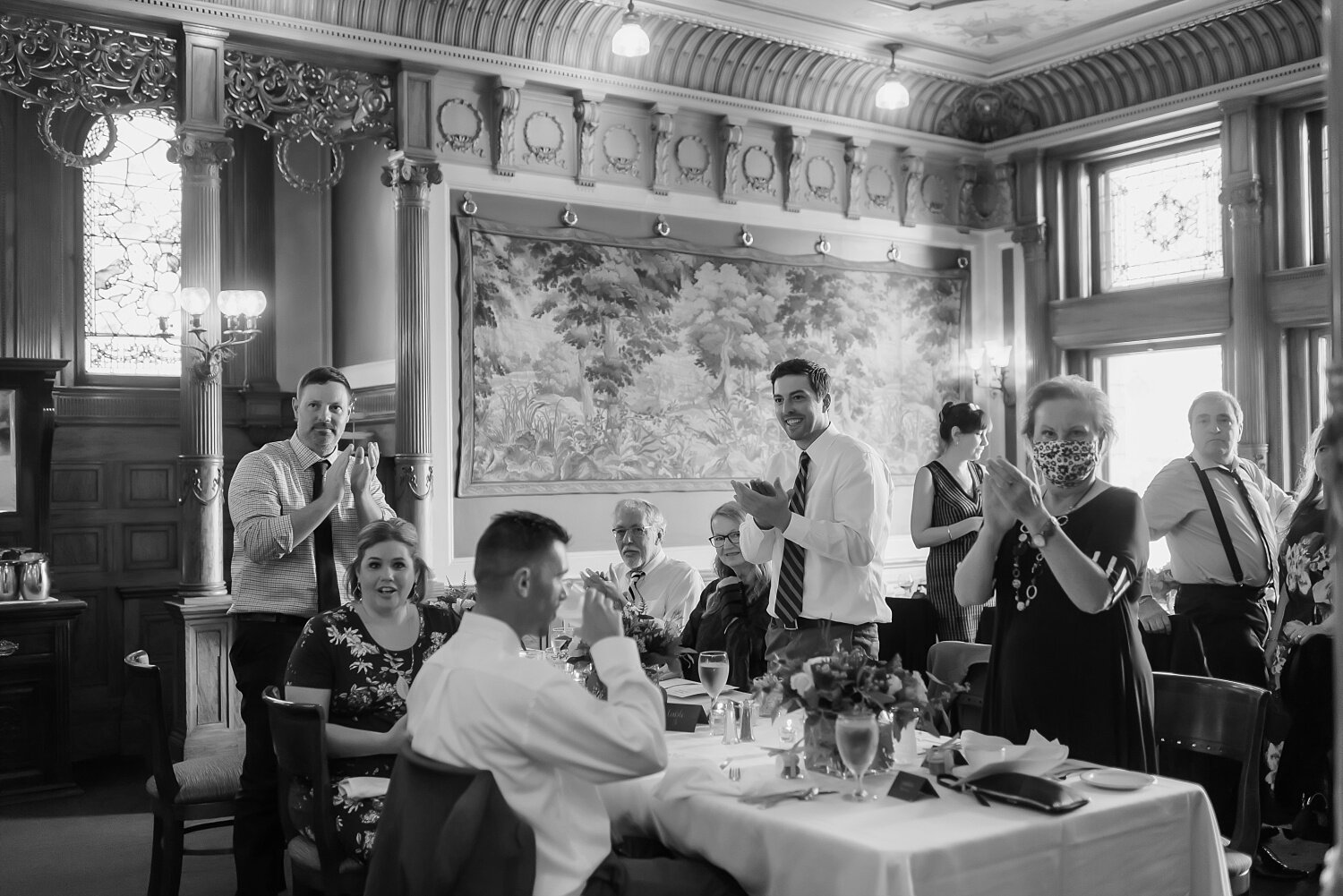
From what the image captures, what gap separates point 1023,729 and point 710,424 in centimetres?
493

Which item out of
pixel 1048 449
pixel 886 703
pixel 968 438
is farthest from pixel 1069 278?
pixel 886 703

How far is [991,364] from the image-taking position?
8984 mm

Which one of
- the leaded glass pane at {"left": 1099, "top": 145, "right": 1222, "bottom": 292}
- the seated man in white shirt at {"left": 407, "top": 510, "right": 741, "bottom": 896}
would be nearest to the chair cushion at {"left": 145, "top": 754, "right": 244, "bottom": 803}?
the seated man in white shirt at {"left": 407, "top": 510, "right": 741, "bottom": 896}

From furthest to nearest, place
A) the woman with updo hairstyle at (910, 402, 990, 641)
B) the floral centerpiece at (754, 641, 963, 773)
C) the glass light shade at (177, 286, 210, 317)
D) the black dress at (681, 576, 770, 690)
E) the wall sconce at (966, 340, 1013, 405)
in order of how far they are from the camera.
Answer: the wall sconce at (966, 340, 1013, 405) → the glass light shade at (177, 286, 210, 317) → the woman with updo hairstyle at (910, 402, 990, 641) → the black dress at (681, 576, 770, 690) → the floral centerpiece at (754, 641, 963, 773)

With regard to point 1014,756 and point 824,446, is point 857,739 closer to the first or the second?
point 1014,756

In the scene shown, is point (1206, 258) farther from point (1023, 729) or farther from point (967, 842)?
point (967, 842)

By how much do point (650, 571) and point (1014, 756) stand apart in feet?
8.66

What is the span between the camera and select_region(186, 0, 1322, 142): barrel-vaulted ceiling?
684 centimetres

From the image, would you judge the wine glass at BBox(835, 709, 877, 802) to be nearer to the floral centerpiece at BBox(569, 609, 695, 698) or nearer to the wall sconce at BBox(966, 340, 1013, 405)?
the floral centerpiece at BBox(569, 609, 695, 698)

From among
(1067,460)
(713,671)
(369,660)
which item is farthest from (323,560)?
(1067,460)

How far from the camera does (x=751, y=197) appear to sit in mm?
8078

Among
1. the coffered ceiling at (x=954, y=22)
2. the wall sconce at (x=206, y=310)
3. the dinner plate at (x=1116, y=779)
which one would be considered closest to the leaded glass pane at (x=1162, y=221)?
the coffered ceiling at (x=954, y=22)

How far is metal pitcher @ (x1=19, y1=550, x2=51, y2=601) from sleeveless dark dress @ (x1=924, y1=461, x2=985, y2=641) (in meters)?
4.40

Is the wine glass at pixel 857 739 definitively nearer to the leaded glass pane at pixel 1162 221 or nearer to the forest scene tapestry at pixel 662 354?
the forest scene tapestry at pixel 662 354
